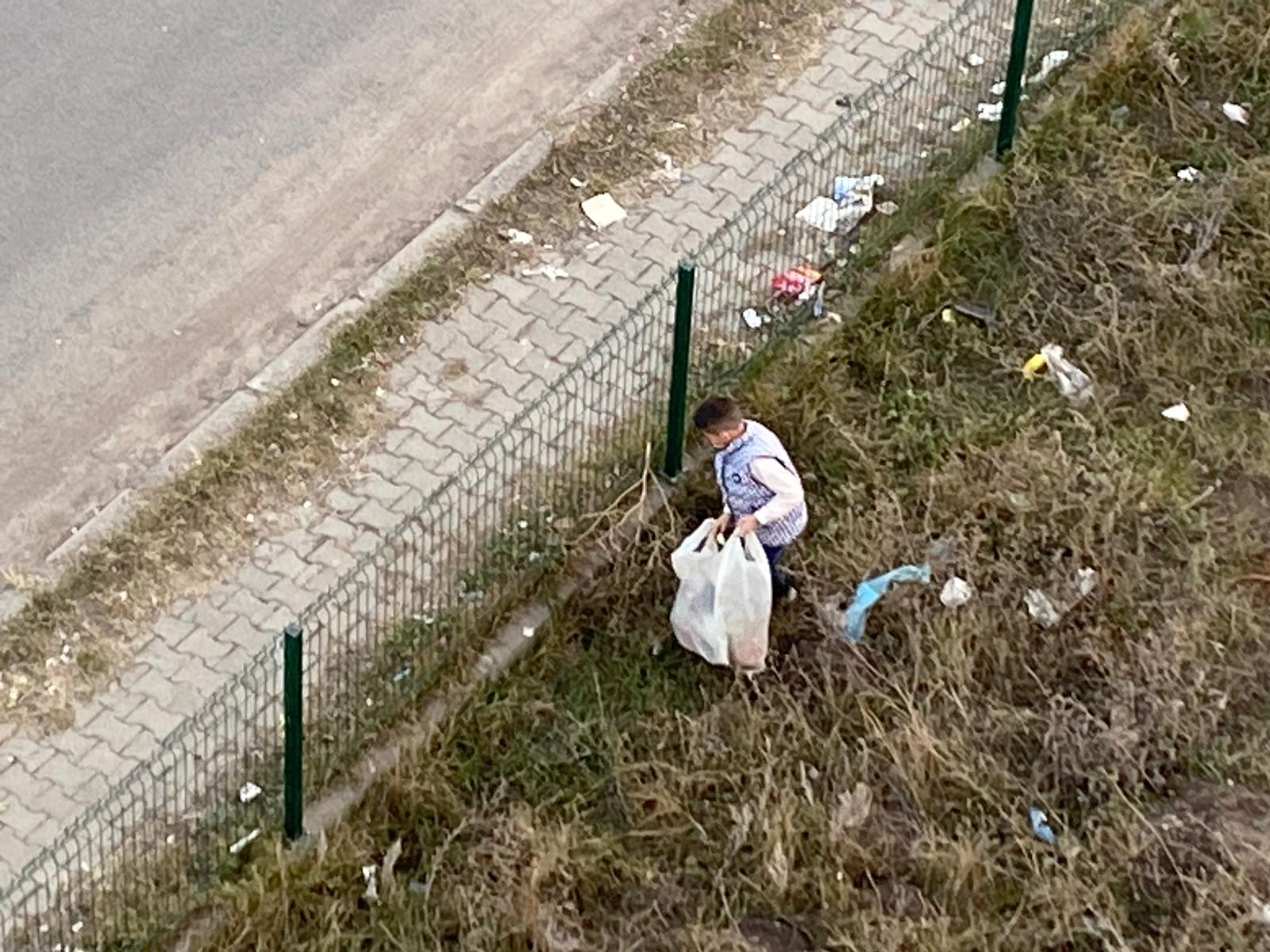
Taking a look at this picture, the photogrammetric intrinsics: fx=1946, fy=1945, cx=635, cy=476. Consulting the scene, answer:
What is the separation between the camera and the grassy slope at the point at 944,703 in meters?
6.02

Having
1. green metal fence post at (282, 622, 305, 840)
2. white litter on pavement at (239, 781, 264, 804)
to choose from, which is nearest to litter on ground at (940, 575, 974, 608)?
green metal fence post at (282, 622, 305, 840)

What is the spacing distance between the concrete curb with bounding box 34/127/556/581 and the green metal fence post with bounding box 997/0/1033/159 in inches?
81.2

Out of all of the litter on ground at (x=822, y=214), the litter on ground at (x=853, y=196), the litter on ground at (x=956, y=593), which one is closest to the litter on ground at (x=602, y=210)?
the litter on ground at (x=822, y=214)

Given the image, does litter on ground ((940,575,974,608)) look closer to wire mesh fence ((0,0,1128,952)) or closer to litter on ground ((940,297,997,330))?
wire mesh fence ((0,0,1128,952))

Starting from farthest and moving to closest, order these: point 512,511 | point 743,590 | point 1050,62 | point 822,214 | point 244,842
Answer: point 1050,62
point 822,214
point 512,511
point 743,590
point 244,842

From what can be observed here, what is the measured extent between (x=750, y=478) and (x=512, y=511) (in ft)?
3.58

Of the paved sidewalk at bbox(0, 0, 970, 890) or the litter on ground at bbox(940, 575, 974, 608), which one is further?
the litter on ground at bbox(940, 575, 974, 608)

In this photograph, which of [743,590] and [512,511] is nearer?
[743,590]

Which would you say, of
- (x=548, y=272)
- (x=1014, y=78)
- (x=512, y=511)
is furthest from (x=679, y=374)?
(x=1014, y=78)

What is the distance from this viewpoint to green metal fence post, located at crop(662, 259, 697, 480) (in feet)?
22.7

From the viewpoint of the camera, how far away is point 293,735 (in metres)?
5.95

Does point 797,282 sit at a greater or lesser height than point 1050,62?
lesser

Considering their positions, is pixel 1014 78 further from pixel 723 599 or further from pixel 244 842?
pixel 244 842

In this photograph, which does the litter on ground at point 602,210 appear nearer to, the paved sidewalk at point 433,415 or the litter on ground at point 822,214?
the paved sidewalk at point 433,415
